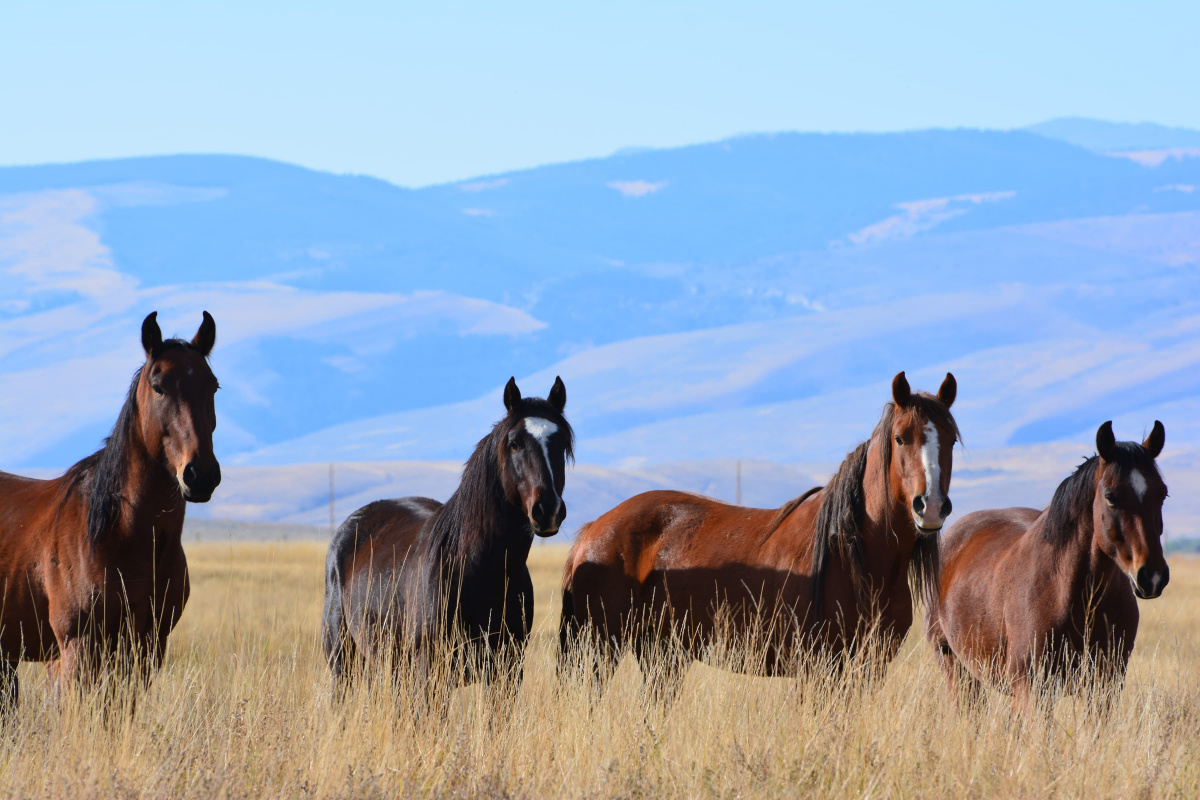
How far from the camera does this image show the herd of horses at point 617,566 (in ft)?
19.8

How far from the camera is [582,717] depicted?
6.36 metres

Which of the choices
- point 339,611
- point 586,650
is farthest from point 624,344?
point 586,650

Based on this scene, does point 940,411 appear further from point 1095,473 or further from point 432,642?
point 432,642

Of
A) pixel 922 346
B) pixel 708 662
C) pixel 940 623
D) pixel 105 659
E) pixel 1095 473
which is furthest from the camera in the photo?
pixel 922 346

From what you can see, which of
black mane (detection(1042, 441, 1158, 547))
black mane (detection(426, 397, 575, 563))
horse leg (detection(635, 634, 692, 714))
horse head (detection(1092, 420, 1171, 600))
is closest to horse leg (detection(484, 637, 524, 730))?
black mane (detection(426, 397, 575, 563))

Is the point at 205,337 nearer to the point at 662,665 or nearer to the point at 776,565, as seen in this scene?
the point at 662,665

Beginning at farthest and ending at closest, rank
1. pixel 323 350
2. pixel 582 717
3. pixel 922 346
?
pixel 323 350 → pixel 922 346 → pixel 582 717

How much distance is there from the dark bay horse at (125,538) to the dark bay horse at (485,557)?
1179 millimetres

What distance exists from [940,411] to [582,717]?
2.29 m

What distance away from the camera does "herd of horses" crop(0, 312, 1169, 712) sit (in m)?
6.04

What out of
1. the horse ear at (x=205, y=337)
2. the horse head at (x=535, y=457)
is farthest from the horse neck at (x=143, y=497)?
the horse head at (x=535, y=457)

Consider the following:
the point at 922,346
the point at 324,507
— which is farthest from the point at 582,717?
the point at 922,346

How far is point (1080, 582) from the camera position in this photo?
6742 mm

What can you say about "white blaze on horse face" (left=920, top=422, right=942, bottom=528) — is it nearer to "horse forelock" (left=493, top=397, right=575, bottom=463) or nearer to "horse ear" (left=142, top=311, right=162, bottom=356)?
"horse forelock" (left=493, top=397, right=575, bottom=463)
